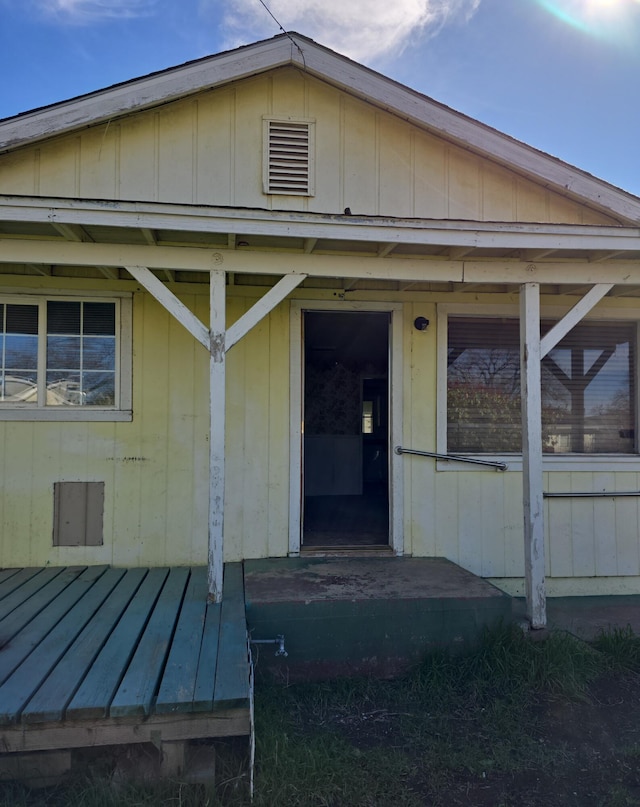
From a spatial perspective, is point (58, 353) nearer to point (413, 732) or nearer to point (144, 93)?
point (144, 93)

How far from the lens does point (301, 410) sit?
4.54 m

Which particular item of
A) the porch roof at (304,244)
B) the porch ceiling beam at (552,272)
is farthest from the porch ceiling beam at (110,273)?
the porch ceiling beam at (552,272)

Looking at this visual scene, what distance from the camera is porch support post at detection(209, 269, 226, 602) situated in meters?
3.47

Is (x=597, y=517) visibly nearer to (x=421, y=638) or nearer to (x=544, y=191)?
(x=421, y=638)

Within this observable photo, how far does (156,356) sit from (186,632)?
217 centimetres

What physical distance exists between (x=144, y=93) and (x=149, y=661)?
11.8ft

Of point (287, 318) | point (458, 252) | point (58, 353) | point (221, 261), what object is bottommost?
point (58, 353)

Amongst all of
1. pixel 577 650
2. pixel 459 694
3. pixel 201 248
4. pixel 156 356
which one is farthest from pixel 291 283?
pixel 577 650

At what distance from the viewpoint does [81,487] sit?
13.9 feet

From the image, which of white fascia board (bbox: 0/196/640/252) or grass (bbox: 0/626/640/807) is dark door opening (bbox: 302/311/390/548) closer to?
white fascia board (bbox: 0/196/640/252)

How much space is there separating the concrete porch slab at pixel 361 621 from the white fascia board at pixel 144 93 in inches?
132

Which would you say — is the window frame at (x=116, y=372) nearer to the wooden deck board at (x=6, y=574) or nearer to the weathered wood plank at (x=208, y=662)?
the wooden deck board at (x=6, y=574)

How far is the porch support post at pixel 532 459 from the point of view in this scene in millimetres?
3773

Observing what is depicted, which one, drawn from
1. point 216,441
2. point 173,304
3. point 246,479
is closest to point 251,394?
point 246,479
